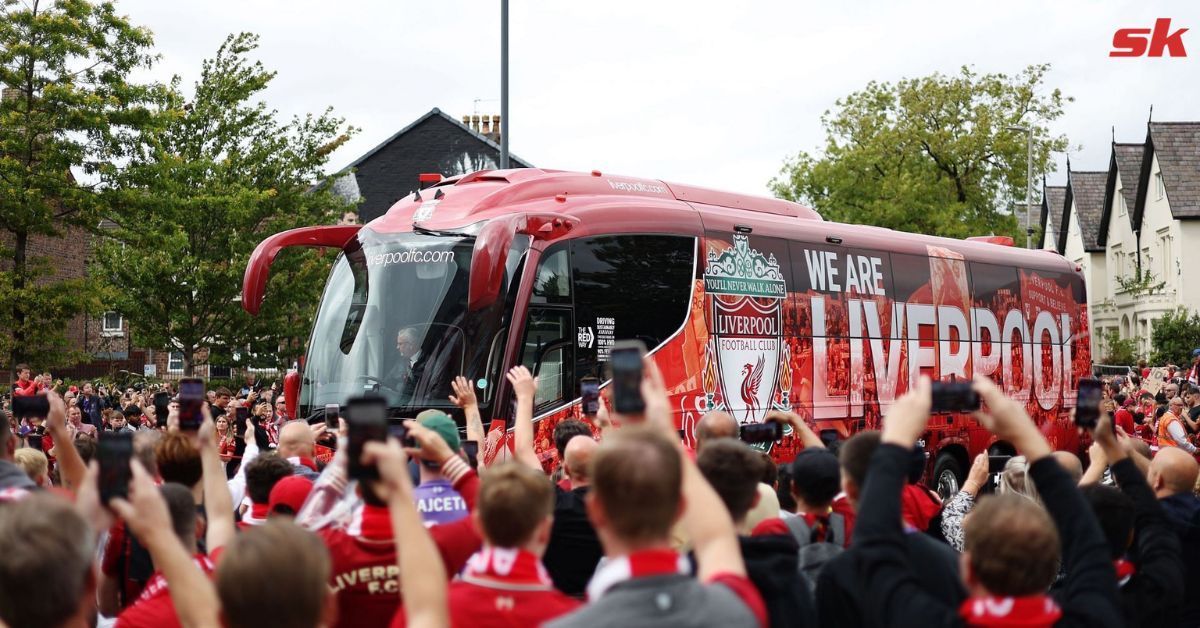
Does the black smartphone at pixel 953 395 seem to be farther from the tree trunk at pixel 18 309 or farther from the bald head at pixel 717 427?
the tree trunk at pixel 18 309

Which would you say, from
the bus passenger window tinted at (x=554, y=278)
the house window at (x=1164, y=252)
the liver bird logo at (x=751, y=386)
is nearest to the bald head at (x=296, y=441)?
the bus passenger window tinted at (x=554, y=278)

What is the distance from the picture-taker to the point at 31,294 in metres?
24.0

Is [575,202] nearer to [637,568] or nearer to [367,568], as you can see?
[367,568]

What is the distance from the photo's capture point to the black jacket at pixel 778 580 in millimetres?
3627

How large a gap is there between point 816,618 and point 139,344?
26.3 meters

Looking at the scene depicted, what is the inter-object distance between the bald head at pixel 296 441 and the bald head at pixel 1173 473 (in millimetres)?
4314

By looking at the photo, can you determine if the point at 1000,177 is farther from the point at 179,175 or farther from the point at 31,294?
the point at 31,294

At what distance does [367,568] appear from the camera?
4.04 meters

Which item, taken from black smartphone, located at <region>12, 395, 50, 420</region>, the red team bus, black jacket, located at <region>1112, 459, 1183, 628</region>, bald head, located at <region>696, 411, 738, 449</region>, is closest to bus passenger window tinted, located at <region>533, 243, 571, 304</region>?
the red team bus

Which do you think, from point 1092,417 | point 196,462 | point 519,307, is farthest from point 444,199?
point 1092,417

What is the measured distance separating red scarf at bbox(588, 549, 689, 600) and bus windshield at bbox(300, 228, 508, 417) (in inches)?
297

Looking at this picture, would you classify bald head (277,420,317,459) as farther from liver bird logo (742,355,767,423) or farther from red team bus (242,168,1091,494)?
liver bird logo (742,355,767,423)

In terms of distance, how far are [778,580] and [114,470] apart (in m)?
1.89

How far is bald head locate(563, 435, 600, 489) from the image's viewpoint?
532 centimetres
